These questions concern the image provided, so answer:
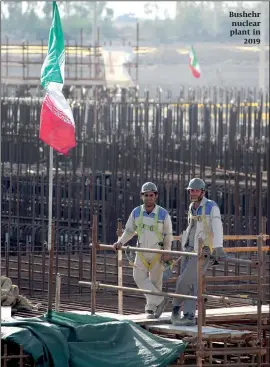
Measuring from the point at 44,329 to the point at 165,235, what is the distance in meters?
1.97

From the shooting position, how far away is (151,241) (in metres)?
14.2

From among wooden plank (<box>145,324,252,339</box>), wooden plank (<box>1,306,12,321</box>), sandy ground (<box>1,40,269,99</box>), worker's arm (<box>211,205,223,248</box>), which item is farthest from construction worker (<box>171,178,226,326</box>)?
sandy ground (<box>1,40,269,99</box>)

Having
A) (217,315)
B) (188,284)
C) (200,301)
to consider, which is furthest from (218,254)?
(217,315)

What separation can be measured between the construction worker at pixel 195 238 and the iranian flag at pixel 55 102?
1454 millimetres

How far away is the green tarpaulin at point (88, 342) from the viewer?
41.8 ft

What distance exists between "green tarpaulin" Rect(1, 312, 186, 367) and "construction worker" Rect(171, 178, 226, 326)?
1.62ft

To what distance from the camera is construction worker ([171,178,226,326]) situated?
13.5 meters

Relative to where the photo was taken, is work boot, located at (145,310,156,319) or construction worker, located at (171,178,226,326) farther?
work boot, located at (145,310,156,319)

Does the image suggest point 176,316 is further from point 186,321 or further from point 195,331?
point 195,331

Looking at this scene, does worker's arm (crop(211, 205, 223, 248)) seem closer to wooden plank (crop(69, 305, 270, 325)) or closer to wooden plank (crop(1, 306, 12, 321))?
wooden plank (crop(69, 305, 270, 325))

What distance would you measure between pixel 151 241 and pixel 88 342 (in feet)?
5.09

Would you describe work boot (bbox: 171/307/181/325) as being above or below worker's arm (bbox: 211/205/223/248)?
below

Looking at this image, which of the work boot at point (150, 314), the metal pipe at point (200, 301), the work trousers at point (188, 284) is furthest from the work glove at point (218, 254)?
the work boot at point (150, 314)

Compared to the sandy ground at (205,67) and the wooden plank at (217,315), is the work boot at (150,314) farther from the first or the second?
the sandy ground at (205,67)
